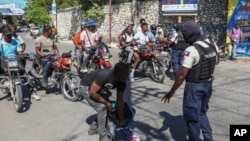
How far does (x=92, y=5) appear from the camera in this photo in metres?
27.7

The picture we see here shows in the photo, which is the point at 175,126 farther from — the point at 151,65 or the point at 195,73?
the point at 151,65

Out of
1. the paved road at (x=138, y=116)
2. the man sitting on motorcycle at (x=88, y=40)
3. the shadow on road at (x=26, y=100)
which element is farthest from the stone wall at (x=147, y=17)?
the shadow on road at (x=26, y=100)

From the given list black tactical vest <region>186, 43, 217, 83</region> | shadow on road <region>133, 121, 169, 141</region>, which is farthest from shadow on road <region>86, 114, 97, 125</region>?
black tactical vest <region>186, 43, 217, 83</region>

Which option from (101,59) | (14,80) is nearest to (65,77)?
(14,80)

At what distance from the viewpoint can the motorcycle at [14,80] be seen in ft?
21.9

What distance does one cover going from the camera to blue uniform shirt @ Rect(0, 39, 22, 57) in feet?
24.2

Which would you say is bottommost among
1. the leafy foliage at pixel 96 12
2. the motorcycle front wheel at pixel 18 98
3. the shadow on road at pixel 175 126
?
→ the shadow on road at pixel 175 126

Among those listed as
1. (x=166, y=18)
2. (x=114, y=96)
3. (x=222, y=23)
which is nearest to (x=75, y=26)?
(x=166, y=18)

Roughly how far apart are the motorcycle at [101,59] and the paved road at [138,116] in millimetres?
928

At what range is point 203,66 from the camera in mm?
4461

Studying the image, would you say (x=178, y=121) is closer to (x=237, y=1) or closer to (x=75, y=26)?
(x=237, y=1)

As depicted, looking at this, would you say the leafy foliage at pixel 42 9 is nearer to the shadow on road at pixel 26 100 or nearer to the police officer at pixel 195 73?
the shadow on road at pixel 26 100

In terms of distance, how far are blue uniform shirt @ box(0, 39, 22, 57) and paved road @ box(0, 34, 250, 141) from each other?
1085mm

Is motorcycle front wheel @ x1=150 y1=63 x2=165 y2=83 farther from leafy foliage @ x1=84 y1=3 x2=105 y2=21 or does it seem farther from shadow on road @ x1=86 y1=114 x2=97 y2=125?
leafy foliage @ x1=84 y1=3 x2=105 y2=21
